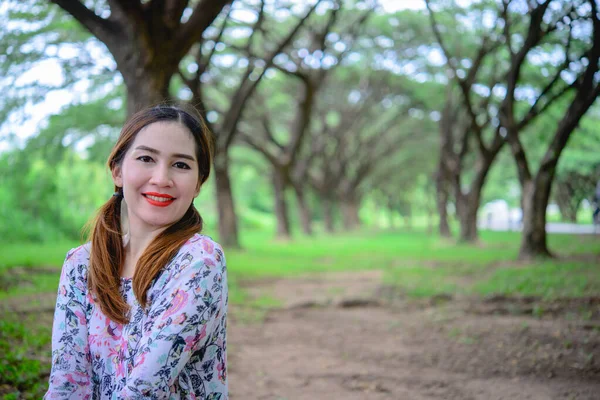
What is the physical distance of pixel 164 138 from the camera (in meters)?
2.08

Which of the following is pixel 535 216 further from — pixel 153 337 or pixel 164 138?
pixel 153 337

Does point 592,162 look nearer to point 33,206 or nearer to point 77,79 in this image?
point 77,79

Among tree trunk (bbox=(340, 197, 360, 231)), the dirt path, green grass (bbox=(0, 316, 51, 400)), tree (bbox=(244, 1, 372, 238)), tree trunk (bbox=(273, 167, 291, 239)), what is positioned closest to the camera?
green grass (bbox=(0, 316, 51, 400))

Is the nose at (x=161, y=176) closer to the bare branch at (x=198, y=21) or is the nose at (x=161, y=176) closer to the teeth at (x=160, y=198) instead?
the teeth at (x=160, y=198)

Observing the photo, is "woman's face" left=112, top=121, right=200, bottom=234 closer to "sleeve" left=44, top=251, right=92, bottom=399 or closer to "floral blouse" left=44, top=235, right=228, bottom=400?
"floral blouse" left=44, top=235, right=228, bottom=400

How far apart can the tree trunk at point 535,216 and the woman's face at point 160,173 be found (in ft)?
37.2

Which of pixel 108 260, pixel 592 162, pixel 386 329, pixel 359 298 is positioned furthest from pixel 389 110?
pixel 108 260

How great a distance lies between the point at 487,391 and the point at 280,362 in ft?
6.48

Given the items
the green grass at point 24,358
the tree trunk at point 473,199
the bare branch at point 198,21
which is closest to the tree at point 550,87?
the tree trunk at point 473,199

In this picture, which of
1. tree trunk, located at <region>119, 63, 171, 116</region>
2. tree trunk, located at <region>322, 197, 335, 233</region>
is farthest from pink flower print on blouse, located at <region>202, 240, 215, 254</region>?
tree trunk, located at <region>322, 197, 335, 233</region>

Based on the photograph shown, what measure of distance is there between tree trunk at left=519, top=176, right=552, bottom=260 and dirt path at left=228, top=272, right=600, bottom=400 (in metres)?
4.75

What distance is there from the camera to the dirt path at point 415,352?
14.9 ft

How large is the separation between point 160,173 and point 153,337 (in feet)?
1.87

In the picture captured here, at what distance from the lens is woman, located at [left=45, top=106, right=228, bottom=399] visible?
189cm
